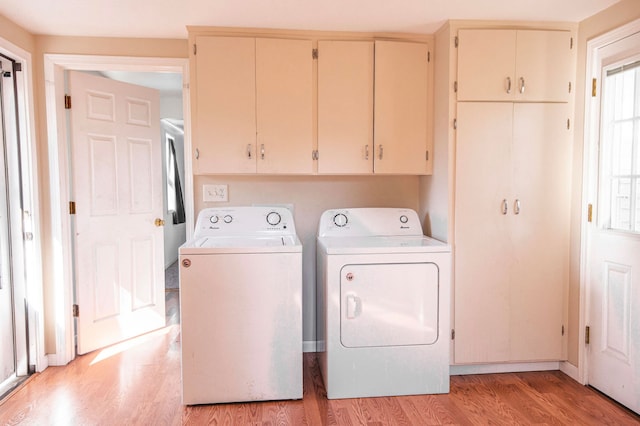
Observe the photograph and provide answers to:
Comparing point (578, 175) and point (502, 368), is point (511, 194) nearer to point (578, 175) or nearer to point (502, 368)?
point (578, 175)

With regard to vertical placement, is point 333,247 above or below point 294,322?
above

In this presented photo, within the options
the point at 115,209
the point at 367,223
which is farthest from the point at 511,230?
the point at 115,209

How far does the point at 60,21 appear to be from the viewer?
2.51 metres

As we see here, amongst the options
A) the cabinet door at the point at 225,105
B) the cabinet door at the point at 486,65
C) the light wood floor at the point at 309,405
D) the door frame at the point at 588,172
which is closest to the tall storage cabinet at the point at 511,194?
the cabinet door at the point at 486,65

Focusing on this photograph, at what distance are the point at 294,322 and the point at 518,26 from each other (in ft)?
7.06

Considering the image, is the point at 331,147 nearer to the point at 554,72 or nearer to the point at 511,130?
the point at 511,130

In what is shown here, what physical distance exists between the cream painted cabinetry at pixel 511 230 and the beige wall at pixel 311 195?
0.57 m

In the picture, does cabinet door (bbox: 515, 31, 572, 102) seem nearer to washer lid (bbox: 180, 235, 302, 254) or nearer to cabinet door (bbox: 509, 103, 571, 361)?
cabinet door (bbox: 509, 103, 571, 361)

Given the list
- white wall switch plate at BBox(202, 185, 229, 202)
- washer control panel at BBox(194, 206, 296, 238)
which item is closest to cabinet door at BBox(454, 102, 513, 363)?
washer control panel at BBox(194, 206, 296, 238)

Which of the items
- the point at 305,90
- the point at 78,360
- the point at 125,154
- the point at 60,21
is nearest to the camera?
the point at 60,21

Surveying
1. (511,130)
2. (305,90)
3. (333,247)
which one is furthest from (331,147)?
(511,130)

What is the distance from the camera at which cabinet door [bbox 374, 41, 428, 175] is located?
2689 mm

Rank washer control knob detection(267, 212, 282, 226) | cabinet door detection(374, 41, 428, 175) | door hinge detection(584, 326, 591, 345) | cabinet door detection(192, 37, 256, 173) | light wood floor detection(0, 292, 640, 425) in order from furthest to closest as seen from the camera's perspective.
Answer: washer control knob detection(267, 212, 282, 226), cabinet door detection(374, 41, 428, 175), cabinet door detection(192, 37, 256, 173), door hinge detection(584, 326, 591, 345), light wood floor detection(0, 292, 640, 425)

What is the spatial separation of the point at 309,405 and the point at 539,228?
1706mm
